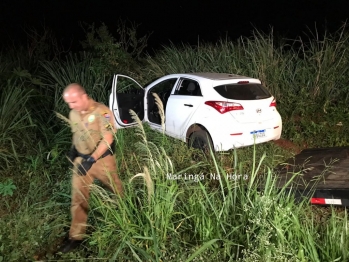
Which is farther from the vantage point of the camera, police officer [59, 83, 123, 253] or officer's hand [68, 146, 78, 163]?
officer's hand [68, 146, 78, 163]

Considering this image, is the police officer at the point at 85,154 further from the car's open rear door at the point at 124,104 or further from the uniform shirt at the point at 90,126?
the car's open rear door at the point at 124,104

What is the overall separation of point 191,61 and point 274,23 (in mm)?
9757

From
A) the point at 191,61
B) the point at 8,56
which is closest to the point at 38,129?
the point at 8,56

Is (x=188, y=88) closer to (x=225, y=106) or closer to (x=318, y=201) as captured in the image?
(x=225, y=106)

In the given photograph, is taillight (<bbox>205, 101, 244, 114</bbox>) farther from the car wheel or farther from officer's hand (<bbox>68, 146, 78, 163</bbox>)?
officer's hand (<bbox>68, 146, 78, 163</bbox>)

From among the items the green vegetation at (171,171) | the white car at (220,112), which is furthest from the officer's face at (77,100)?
the white car at (220,112)

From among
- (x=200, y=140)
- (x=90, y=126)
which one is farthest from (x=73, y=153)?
(x=200, y=140)

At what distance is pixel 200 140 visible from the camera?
6129mm

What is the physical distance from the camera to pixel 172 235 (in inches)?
144

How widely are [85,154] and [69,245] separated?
0.93 m

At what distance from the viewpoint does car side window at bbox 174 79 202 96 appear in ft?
21.0

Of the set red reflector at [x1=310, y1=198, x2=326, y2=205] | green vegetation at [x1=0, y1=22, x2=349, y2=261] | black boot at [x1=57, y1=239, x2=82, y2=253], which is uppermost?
green vegetation at [x1=0, y1=22, x2=349, y2=261]

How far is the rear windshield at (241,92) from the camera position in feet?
19.7

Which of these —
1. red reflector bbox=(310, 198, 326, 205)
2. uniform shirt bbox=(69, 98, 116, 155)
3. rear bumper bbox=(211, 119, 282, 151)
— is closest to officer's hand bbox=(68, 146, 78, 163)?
uniform shirt bbox=(69, 98, 116, 155)
